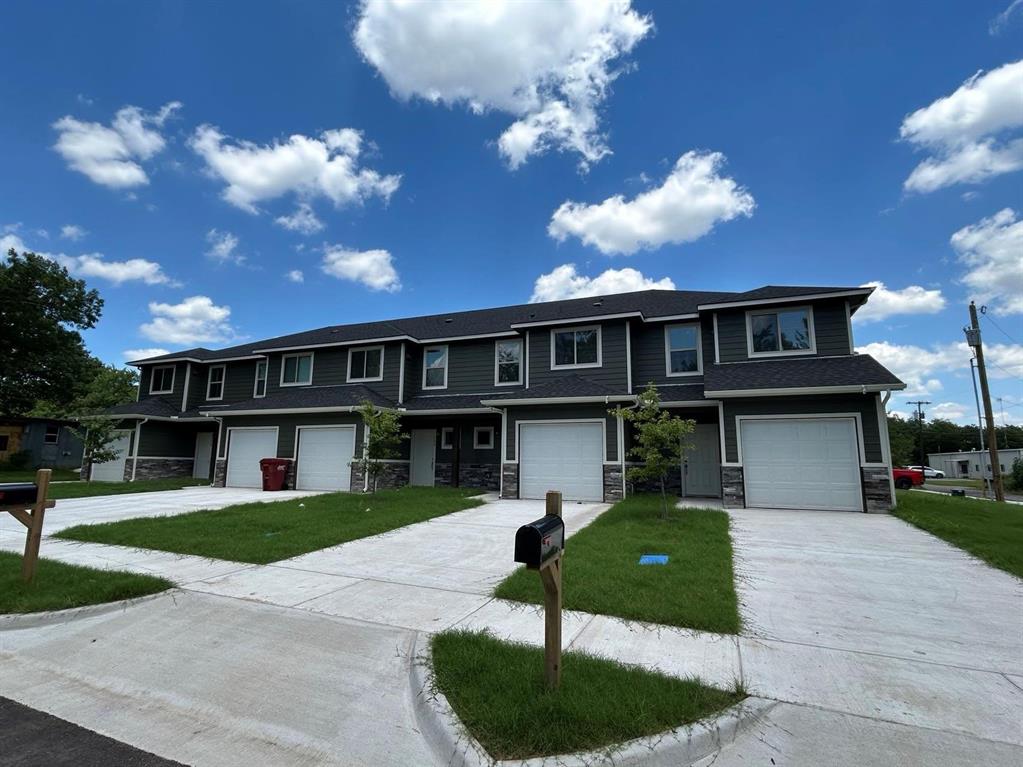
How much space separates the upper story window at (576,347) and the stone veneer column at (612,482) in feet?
11.5

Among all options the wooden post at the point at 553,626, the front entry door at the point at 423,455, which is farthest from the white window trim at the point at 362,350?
the wooden post at the point at 553,626

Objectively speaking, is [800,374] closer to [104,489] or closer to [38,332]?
[104,489]

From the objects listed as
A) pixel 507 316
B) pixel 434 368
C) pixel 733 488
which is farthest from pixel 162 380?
pixel 733 488

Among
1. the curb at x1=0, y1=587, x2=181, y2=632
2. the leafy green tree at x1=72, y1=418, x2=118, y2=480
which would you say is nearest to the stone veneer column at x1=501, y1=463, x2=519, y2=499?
the curb at x1=0, y1=587, x2=181, y2=632

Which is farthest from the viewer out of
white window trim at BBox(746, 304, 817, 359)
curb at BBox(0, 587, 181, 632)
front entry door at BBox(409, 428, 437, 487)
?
front entry door at BBox(409, 428, 437, 487)

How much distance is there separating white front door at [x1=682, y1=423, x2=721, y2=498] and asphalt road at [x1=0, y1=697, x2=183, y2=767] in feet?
46.3

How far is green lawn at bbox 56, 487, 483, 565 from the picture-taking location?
7102 millimetres

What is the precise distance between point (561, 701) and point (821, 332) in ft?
44.4

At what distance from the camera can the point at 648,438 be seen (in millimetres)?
9398

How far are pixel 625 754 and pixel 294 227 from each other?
2098cm

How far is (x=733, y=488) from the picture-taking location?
1186 cm

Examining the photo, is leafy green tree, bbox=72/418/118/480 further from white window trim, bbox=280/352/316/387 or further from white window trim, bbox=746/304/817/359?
white window trim, bbox=746/304/817/359

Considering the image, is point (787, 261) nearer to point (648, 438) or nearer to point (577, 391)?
point (577, 391)

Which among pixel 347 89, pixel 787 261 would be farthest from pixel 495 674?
pixel 787 261
